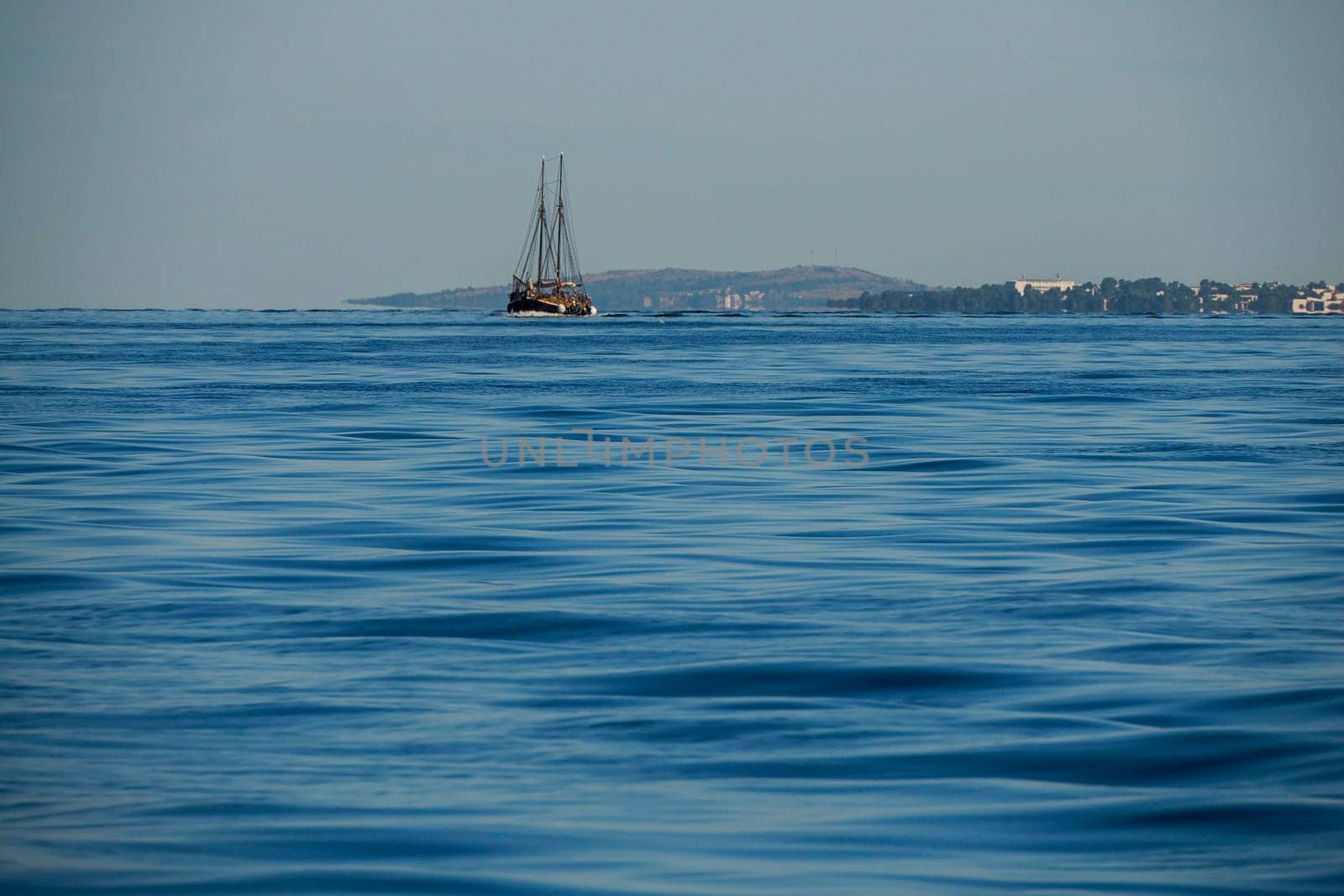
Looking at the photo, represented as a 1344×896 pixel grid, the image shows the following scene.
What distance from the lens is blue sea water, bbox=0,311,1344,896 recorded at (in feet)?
21.4

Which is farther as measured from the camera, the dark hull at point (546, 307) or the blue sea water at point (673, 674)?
the dark hull at point (546, 307)

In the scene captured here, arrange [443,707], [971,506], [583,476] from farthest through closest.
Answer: [583,476]
[971,506]
[443,707]

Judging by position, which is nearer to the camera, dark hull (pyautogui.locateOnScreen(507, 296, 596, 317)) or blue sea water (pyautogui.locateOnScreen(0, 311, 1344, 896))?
blue sea water (pyautogui.locateOnScreen(0, 311, 1344, 896))

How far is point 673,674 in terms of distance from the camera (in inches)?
376

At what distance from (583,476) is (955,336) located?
95.3 meters

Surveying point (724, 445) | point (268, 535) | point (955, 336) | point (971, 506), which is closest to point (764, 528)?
point (971, 506)

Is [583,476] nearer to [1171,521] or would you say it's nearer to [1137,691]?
[1171,521]

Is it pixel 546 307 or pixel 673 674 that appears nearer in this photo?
pixel 673 674

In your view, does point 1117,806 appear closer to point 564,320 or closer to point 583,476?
point 583,476

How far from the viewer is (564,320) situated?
168 metres

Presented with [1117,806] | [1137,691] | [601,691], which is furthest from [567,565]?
[1117,806]

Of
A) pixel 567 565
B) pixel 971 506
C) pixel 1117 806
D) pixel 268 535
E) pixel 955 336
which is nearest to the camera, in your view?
pixel 1117 806

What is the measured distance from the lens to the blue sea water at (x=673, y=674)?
21.4 ft

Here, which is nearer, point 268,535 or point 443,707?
point 443,707
